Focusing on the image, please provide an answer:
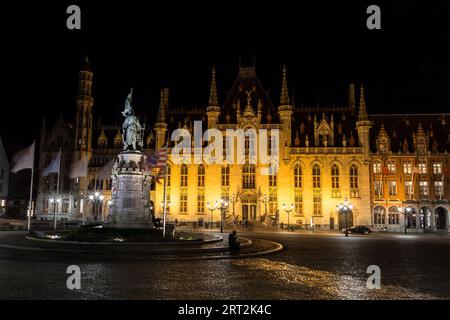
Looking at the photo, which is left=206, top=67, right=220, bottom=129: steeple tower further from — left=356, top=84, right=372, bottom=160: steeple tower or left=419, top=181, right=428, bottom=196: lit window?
left=419, top=181, right=428, bottom=196: lit window

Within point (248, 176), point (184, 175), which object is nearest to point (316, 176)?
point (248, 176)

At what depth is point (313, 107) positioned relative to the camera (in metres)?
69.5

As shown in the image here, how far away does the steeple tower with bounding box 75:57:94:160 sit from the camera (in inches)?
2562

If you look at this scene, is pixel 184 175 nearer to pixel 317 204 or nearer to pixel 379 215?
pixel 317 204

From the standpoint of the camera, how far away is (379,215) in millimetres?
61062

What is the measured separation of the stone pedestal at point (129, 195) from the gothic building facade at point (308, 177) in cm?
2919

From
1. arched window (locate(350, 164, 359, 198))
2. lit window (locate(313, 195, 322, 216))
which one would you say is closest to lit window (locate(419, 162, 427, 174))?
arched window (locate(350, 164, 359, 198))

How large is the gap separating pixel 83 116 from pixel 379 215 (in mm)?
50256


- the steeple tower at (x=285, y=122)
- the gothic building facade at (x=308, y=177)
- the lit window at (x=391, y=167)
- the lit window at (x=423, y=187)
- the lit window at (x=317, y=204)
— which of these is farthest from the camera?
the lit window at (x=391, y=167)

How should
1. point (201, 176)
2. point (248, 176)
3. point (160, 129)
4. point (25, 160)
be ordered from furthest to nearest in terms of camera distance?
point (160, 129) < point (201, 176) < point (248, 176) < point (25, 160)

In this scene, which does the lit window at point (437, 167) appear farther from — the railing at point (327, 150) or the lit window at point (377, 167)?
the railing at point (327, 150)

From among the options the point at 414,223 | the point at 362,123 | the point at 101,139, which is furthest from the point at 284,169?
the point at 101,139

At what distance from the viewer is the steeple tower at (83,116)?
65.1 meters

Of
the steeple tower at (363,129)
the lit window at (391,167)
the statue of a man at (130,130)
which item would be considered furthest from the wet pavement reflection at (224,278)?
the lit window at (391,167)
